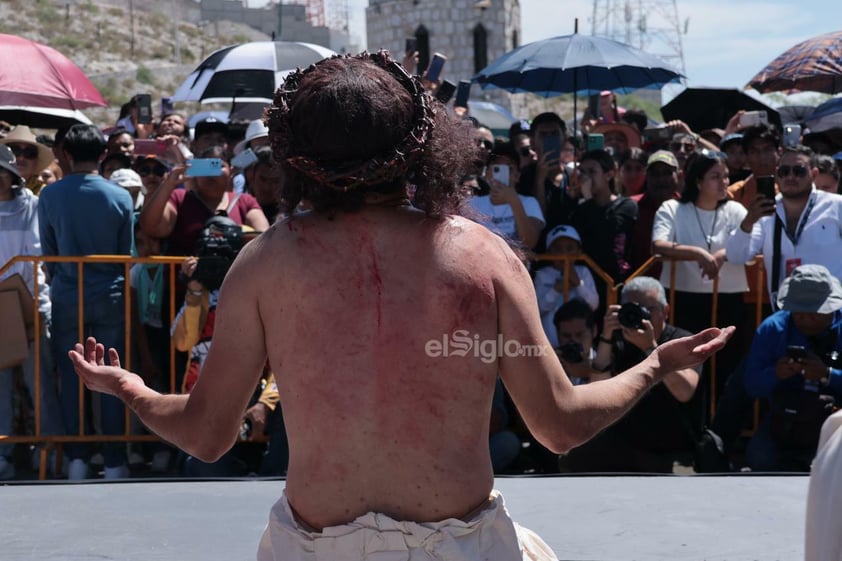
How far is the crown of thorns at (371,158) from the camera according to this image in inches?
81.6

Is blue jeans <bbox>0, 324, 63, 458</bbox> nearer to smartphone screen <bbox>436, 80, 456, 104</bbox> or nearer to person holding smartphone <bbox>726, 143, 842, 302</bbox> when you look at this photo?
smartphone screen <bbox>436, 80, 456, 104</bbox>

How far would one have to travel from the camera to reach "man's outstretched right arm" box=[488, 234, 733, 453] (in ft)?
7.01

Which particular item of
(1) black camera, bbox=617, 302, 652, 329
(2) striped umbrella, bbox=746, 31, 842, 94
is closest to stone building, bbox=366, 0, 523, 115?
(2) striped umbrella, bbox=746, 31, 842, 94

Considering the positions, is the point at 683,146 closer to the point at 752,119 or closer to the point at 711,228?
the point at 752,119

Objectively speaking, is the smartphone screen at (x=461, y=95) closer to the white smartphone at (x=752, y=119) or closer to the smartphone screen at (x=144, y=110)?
the white smartphone at (x=752, y=119)

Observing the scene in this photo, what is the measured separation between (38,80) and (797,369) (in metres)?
5.68

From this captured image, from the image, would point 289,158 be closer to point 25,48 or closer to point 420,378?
point 420,378

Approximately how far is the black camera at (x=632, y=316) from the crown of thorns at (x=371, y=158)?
346cm

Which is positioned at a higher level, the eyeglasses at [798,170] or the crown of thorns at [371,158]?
the crown of thorns at [371,158]

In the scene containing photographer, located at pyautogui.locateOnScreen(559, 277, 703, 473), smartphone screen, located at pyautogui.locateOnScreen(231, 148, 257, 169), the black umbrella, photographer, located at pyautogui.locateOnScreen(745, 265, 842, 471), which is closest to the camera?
photographer, located at pyautogui.locateOnScreen(745, 265, 842, 471)

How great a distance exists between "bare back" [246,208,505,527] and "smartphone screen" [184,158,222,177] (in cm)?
438

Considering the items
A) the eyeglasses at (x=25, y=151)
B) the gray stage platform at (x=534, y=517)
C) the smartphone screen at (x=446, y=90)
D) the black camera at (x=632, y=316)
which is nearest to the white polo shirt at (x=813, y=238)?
the black camera at (x=632, y=316)

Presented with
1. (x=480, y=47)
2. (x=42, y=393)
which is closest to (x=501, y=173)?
(x=42, y=393)

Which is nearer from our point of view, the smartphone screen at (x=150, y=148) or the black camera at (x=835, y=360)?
the black camera at (x=835, y=360)
